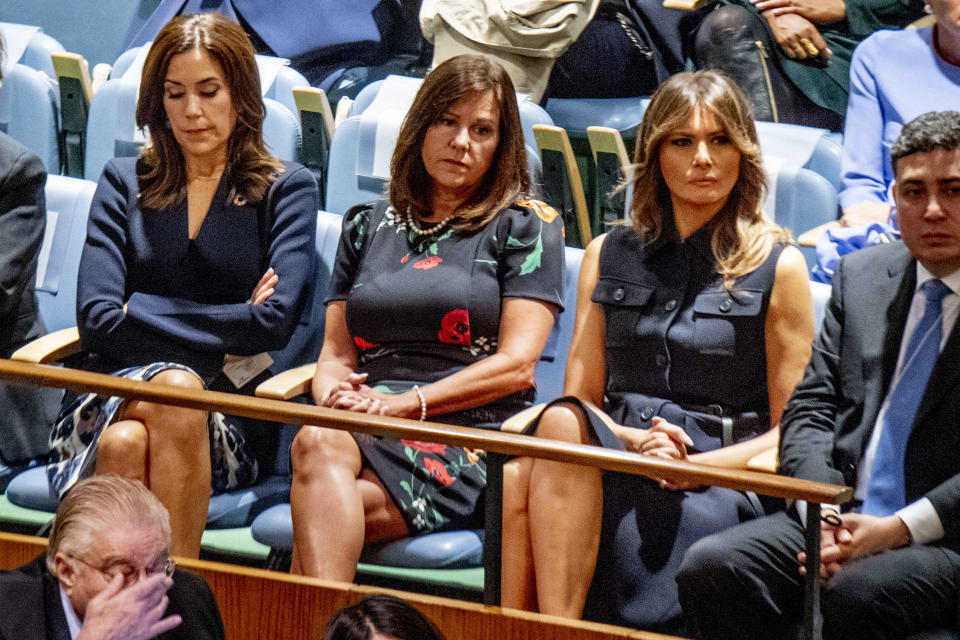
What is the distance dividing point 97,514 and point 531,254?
2.41ft

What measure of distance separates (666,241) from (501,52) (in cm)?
89

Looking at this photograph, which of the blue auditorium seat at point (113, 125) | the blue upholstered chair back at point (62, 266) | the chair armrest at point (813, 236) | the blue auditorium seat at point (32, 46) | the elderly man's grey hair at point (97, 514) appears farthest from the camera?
the blue auditorium seat at point (32, 46)

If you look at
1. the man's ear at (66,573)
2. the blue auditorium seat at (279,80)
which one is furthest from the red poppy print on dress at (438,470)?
the blue auditorium seat at (279,80)

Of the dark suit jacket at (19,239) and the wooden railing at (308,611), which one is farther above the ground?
the dark suit jacket at (19,239)

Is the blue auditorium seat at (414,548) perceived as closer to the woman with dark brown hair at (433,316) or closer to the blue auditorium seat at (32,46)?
the woman with dark brown hair at (433,316)

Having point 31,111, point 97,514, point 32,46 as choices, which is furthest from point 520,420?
point 32,46

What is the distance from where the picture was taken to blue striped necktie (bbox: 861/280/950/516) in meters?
1.47

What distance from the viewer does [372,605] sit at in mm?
1221

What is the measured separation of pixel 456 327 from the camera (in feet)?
6.05

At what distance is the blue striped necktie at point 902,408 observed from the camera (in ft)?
4.83

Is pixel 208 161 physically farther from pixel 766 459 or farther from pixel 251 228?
pixel 766 459

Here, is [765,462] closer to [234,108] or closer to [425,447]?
[425,447]

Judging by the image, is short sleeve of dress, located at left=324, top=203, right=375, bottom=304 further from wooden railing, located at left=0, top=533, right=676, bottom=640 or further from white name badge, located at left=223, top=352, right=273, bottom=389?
wooden railing, located at left=0, top=533, right=676, bottom=640

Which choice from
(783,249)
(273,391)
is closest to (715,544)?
(783,249)
